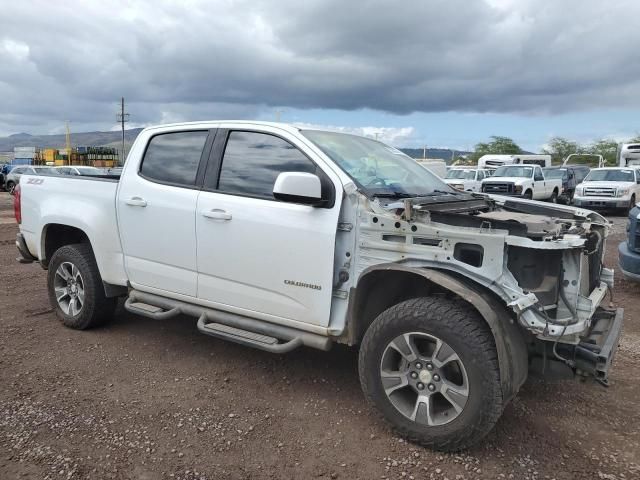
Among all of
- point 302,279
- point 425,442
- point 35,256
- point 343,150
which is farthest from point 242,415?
point 35,256

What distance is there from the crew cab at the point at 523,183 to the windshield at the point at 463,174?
211 centimetres

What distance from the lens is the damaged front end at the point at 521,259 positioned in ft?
9.14

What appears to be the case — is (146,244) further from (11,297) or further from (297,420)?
(11,297)

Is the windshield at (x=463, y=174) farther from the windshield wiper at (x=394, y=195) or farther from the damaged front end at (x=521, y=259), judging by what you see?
the damaged front end at (x=521, y=259)

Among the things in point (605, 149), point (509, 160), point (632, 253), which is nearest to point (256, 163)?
point (632, 253)

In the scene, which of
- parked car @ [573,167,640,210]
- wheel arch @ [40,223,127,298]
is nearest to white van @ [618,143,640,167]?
parked car @ [573,167,640,210]

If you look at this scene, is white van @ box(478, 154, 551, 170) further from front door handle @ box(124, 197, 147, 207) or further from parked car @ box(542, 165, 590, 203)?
front door handle @ box(124, 197, 147, 207)

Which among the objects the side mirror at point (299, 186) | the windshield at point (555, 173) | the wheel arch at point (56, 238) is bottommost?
the wheel arch at point (56, 238)

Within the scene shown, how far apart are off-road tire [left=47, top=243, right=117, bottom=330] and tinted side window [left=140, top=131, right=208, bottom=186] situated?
3.43 ft

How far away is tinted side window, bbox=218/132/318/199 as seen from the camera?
3.69 m

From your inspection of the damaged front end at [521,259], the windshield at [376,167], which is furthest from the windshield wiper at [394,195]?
the damaged front end at [521,259]

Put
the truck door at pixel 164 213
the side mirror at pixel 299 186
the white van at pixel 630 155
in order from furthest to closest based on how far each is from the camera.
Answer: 1. the white van at pixel 630 155
2. the truck door at pixel 164 213
3. the side mirror at pixel 299 186

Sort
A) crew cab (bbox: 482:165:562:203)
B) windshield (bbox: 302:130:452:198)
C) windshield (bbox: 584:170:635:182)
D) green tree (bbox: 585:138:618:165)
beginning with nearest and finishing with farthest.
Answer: windshield (bbox: 302:130:452:198), windshield (bbox: 584:170:635:182), crew cab (bbox: 482:165:562:203), green tree (bbox: 585:138:618:165)

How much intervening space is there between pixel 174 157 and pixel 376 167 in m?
1.64
